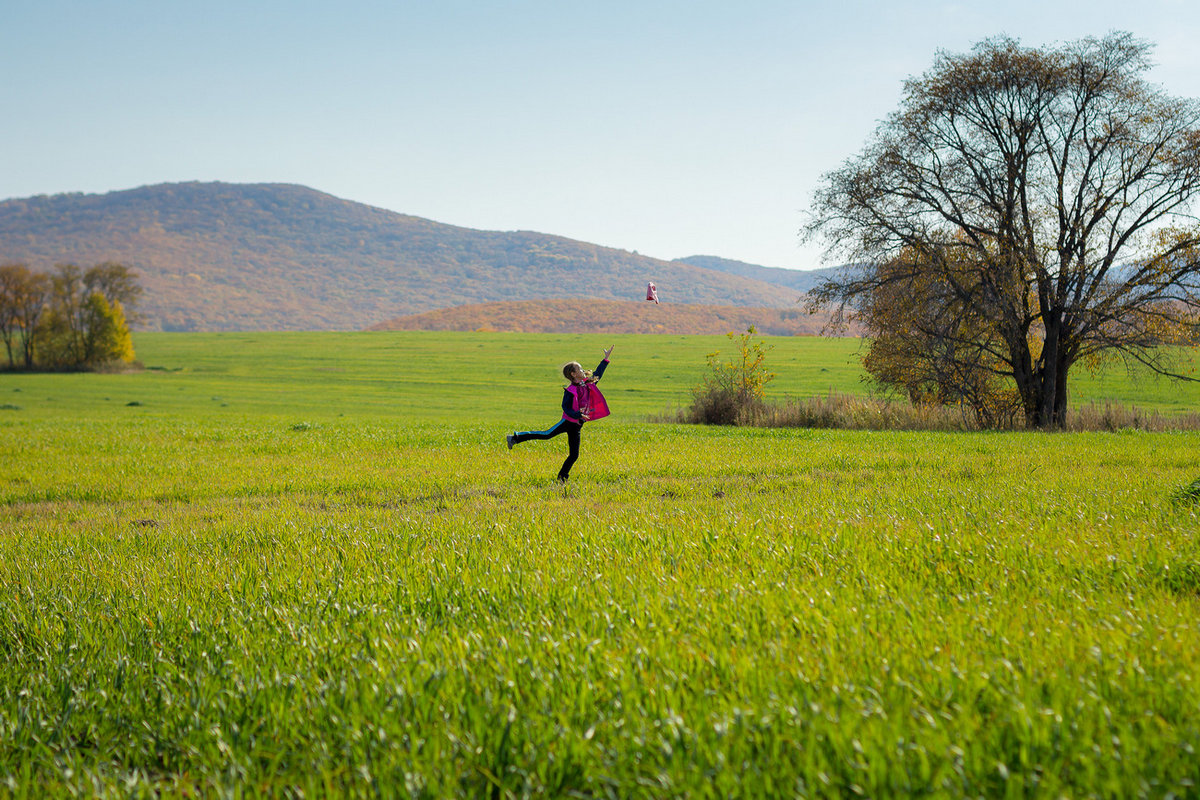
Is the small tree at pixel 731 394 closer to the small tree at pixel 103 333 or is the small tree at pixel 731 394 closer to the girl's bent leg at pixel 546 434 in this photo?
the girl's bent leg at pixel 546 434

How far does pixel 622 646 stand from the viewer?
3.96 m

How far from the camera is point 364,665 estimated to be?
3.89 m

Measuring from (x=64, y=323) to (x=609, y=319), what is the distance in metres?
103

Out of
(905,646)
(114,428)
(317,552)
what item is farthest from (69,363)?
(905,646)

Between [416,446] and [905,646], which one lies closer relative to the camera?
[905,646]

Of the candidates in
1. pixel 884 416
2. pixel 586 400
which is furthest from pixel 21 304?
pixel 586 400

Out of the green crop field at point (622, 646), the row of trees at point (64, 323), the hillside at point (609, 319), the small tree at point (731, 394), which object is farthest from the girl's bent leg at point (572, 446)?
the hillside at point (609, 319)

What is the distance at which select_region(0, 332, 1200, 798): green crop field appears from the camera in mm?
2850

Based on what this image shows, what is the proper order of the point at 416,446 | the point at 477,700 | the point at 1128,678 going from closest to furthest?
the point at 1128,678 → the point at 477,700 → the point at 416,446

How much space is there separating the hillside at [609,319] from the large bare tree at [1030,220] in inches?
4790

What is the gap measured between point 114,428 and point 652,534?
25.5m

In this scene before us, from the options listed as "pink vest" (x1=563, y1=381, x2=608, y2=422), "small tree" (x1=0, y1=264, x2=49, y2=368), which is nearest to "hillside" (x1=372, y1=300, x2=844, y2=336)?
"small tree" (x1=0, y1=264, x2=49, y2=368)

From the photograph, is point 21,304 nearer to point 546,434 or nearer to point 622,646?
point 546,434

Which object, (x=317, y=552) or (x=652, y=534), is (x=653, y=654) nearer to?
(x=652, y=534)
